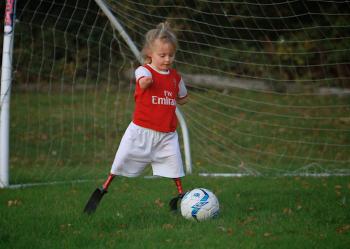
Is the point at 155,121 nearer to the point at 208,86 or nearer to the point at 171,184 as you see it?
the point at 171,184

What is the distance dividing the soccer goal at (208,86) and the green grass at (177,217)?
0.79 metres

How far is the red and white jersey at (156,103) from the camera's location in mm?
5039

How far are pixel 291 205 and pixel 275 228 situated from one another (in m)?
0.98

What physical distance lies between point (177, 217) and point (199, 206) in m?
0.27

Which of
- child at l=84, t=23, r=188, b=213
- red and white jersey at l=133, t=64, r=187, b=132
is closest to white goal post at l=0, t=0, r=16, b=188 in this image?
child at l=84, t=23, r=188, b=213

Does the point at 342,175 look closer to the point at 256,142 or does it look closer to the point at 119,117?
the point at 256,142

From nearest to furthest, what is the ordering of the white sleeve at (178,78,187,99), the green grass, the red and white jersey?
the green grass → the red and white jersey → the white sleeve at (178,78,187,99)

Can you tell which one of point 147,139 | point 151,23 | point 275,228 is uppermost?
point 151,23

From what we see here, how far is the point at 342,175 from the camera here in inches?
275

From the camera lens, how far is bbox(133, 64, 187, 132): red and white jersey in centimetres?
504

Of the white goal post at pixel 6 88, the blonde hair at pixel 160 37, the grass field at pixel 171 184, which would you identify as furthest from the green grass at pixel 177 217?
the blonde hair at pixel 160 37

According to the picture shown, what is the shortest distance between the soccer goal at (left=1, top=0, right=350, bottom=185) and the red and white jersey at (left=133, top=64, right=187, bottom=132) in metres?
1.85

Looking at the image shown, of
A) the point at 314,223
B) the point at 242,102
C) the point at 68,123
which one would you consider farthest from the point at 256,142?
the point at 314,223

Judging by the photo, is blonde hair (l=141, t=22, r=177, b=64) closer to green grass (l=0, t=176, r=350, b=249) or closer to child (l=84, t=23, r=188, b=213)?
child (l=84, t=23, r=188, b=213)
